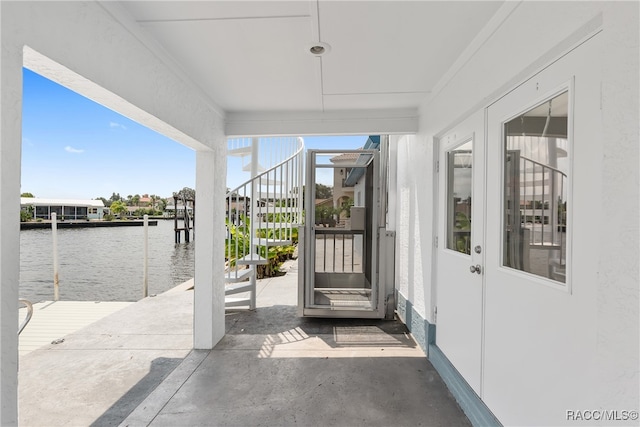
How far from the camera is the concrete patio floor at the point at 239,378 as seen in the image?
2.10 m

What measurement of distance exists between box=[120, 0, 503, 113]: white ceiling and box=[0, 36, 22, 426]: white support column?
2.62ft

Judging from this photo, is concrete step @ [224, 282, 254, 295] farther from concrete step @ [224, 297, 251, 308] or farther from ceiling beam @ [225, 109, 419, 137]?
ceiling beam @ [225, 109, 419, 137]

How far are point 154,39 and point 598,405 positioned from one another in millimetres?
2840

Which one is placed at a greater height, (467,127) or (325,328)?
(467,127)

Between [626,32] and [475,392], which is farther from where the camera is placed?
[475,392]

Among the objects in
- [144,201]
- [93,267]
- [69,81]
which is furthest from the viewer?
[144,201]

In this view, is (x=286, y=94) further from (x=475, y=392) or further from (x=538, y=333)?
(x=475, y=392)

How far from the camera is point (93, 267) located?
13.1 m

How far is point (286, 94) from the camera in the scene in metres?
2.88

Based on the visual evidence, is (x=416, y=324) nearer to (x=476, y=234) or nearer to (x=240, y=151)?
(x=476, y=234)

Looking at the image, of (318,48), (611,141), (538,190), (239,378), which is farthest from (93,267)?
(611,141)

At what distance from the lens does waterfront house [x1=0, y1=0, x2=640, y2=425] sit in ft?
3.46

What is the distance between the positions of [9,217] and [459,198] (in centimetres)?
262

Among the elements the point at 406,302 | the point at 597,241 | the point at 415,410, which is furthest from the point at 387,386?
the point at 597,241
